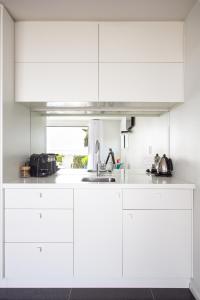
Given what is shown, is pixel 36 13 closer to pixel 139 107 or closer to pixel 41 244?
pixel 139 107

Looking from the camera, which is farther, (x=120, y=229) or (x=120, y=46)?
(x=120, y=46)

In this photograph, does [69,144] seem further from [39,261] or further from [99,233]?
[39,261]

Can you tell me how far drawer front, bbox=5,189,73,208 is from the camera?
1913mm

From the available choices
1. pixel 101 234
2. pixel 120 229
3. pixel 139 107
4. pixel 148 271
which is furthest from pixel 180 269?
pixel 139 107

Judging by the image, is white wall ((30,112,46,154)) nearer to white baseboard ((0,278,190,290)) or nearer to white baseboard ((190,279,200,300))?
white baseboard ((0,278,190,290))

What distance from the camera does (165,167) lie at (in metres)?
2.35

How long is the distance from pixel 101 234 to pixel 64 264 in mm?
392

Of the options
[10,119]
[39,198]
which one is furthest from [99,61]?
[39,198]

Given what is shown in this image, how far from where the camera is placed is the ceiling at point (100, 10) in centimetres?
188

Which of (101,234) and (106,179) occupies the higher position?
(106,179)

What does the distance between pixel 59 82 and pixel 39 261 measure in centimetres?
155

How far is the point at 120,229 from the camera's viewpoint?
6.28 feet

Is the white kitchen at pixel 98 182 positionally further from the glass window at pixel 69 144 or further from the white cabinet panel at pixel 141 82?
the glass window at pixel 69 144

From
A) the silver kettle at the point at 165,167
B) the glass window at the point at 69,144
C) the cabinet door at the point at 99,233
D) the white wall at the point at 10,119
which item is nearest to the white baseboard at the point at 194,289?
the cabinet door at the point at 99,233
